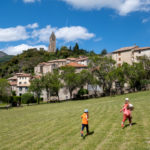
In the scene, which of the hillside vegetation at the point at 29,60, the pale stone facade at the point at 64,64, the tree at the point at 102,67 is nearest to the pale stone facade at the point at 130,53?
the pale stone facade at the point at 64,64

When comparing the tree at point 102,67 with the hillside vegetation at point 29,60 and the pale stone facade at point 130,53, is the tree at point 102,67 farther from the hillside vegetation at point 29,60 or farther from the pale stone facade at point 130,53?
the hillside vegetation at point 29,60

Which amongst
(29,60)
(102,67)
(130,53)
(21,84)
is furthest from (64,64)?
(102,67)

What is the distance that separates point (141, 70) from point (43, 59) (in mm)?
91025

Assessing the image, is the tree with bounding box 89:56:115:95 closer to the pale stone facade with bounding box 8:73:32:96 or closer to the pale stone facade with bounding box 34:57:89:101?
the pale stone facade with bounding box 34:57:89:101

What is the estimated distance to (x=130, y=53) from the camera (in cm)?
8081

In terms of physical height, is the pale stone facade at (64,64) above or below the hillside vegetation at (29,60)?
below

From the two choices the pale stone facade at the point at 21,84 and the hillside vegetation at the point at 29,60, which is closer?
the pale stone facade at the point at 21,84

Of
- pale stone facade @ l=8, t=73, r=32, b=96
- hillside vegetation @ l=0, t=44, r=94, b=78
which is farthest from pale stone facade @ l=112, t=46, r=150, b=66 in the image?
hillside vegetation @ l=0, t=44, r=94, b=78

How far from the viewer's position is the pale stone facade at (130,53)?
75562mm

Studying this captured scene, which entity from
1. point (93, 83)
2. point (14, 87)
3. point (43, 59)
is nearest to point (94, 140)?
point (93, 83)

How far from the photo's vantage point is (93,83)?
190ft

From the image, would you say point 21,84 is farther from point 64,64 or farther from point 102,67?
point 102,67

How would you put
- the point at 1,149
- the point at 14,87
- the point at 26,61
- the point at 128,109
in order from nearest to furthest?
the point at 1,149 < the point at 128,109 < the point at 14,87 < the point at 26,61

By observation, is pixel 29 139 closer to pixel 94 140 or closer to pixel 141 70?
pixel 94 140
